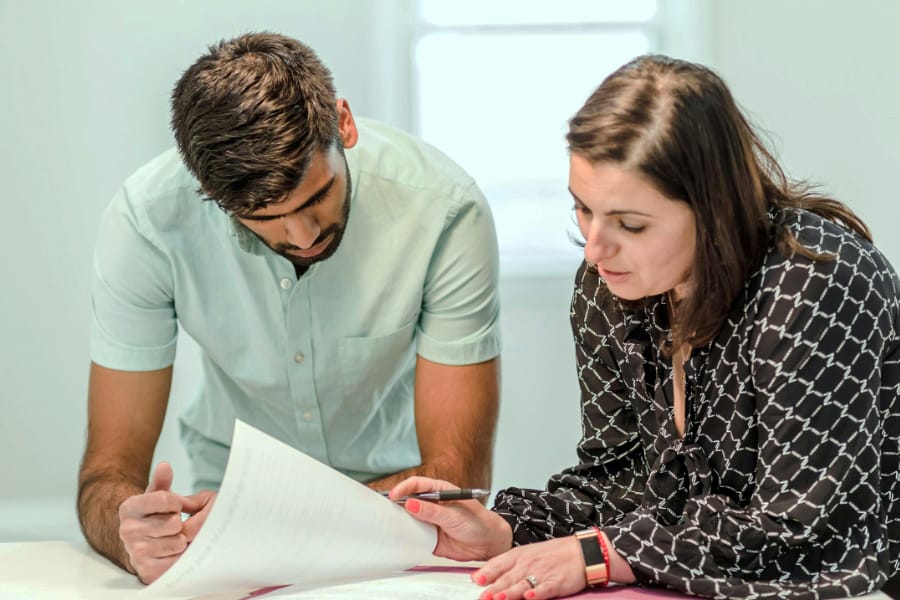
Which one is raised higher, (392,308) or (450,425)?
(392,308)

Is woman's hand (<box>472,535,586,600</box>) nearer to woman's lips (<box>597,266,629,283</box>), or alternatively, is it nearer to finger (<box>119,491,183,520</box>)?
woman's lips (<box>597,266,629,283</box>)

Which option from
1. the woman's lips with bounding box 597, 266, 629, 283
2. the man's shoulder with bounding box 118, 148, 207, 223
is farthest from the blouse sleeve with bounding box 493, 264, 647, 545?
the man's shoulder with bounding box 118, 148, 207, 223

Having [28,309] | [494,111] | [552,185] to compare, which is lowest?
[28,309]

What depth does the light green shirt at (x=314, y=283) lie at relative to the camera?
6.53 ft

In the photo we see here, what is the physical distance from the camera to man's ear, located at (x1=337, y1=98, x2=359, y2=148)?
6.03 feet

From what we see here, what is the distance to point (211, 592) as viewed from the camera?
4.52ft

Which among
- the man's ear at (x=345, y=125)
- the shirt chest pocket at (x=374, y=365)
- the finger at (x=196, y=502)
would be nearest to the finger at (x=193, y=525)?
the finger at (x=196, y=502)

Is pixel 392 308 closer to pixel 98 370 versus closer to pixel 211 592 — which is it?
pixel 98 370

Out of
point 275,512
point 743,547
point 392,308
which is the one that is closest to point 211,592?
point 275,512

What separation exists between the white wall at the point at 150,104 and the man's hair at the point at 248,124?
159cm

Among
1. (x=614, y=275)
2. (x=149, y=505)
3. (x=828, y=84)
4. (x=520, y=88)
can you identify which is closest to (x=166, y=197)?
(x=149, y=505)

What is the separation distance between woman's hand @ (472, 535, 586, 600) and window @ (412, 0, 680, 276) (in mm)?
2052

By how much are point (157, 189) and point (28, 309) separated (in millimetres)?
1596

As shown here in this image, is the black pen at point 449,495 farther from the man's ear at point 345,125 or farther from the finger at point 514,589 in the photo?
the man's ear at point 345,125
